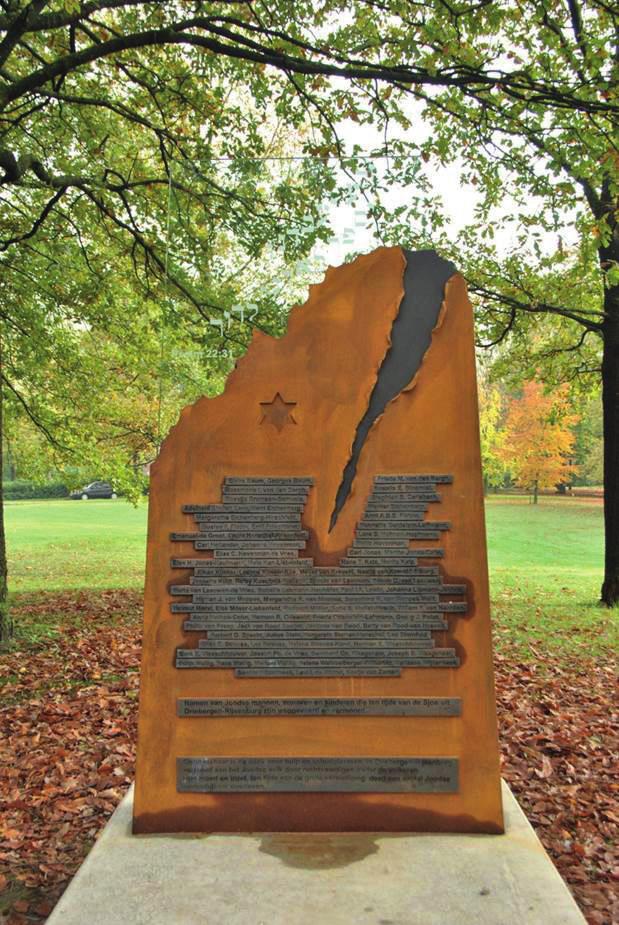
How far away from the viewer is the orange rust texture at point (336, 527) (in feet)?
12.6

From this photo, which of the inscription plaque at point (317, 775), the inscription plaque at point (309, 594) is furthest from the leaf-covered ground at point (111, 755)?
the inscription plaque at point (309, 594)

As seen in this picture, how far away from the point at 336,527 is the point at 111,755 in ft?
10.3

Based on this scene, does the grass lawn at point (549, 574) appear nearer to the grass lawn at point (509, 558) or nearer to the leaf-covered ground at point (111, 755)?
the grass lawn at point (509, 558)

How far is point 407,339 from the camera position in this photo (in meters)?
4.19

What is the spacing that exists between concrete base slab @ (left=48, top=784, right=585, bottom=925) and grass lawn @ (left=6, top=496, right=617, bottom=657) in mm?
5821

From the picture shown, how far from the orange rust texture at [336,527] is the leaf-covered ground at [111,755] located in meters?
0.82

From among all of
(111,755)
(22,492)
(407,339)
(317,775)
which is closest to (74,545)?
(22,492)

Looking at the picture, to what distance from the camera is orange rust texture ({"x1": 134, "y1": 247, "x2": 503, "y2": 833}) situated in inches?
151

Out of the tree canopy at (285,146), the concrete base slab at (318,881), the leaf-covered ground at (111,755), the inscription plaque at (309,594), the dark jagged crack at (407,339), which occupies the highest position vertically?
the tree canopy at (285,146)

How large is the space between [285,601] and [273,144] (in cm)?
798

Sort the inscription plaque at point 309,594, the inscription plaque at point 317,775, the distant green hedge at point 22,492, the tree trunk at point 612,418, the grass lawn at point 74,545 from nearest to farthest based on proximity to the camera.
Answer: the inscription plaque at point 317,775
the inscription plaque at point 309,594
the tree trunk at point 612,418
the grass lawn at point 74,545
the distant green hedge at point 22,492

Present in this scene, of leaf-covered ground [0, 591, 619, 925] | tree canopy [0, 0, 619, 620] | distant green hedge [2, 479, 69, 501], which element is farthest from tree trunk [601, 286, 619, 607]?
distant green hedge [2, 479, 69, 501]

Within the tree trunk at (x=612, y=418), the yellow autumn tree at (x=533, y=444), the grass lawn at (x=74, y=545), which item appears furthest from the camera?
the yellow autumn tree at (x=533, y=444)

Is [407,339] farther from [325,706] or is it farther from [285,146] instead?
[285,146]
